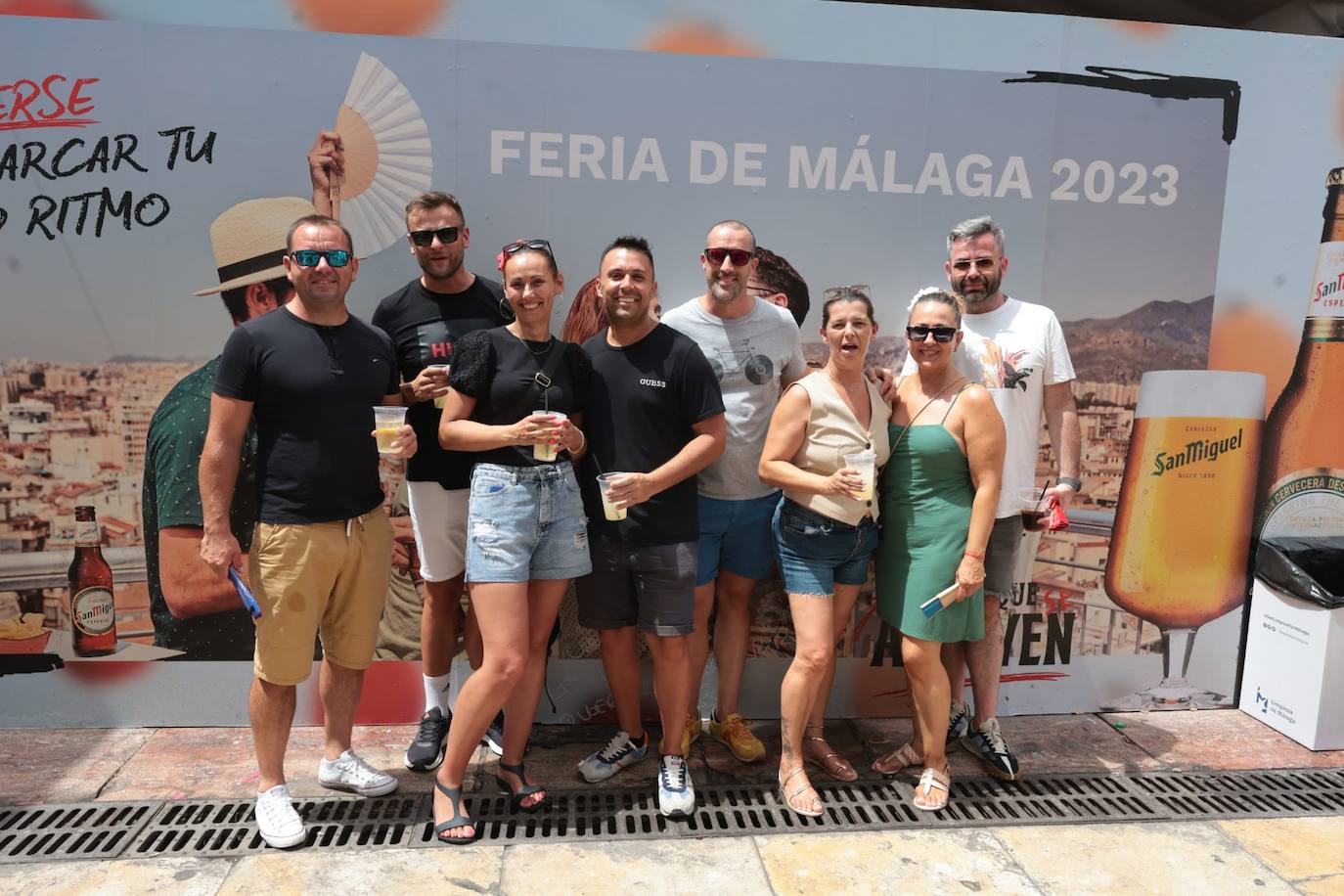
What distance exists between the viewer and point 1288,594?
3.98 m

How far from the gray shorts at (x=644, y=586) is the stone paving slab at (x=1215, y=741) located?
2389mm

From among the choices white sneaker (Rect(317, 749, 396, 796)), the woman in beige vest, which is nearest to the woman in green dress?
the woman in beige vest

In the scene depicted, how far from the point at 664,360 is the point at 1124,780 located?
267cm

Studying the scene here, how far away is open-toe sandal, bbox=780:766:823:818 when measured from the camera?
3.18 meters

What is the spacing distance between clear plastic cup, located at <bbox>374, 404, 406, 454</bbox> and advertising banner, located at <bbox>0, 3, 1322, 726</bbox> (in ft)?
3.39

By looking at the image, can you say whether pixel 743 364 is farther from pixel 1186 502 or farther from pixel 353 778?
pixel 1186 502

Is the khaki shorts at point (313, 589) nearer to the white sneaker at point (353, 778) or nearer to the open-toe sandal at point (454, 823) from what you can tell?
the white sneaker at point (353, 778)

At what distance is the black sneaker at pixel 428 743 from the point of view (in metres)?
3.47

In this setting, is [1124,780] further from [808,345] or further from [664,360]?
[664,360]

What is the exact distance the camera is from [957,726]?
12.7ft

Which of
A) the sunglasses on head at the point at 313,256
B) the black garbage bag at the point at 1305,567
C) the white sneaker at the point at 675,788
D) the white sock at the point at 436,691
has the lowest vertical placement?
the white sneaker at the point at 675,788

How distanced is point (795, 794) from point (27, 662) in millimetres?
3461

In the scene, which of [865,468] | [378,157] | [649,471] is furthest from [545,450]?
[378,157]

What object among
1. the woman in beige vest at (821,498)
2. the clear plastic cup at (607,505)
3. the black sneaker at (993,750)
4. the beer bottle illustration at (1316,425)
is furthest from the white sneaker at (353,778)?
the beer bottle illustration at (1316,425)
